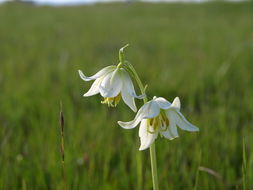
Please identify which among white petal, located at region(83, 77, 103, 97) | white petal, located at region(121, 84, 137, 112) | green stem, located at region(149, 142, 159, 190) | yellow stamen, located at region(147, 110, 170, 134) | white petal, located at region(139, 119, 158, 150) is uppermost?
white petal, located at region(83, 77, 103, 97)

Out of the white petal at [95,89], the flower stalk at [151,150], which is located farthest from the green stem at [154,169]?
the white petal at [95,89]

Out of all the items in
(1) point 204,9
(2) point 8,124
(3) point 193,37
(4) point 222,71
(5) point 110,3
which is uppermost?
(5) point 110,3

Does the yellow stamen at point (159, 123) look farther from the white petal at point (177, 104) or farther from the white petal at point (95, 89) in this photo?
the white petal at point (95, 89)

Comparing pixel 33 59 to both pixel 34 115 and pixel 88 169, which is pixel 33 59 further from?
pixel 88 169

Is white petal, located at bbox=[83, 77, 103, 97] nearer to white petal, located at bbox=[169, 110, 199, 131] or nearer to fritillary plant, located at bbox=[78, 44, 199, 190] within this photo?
fritillary plant, located at bbox=[78, 44, 199, 190]

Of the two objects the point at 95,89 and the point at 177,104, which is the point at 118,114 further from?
the point at 177,104

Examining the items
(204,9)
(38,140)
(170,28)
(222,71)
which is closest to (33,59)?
(222,71)

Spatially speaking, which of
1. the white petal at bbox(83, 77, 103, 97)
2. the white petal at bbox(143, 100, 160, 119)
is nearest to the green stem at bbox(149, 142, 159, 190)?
the white petal at bbox(143, 100, 160, 119)

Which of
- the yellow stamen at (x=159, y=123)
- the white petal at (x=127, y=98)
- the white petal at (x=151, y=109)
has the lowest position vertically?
the yellow stamen at (x=159, y=123)
